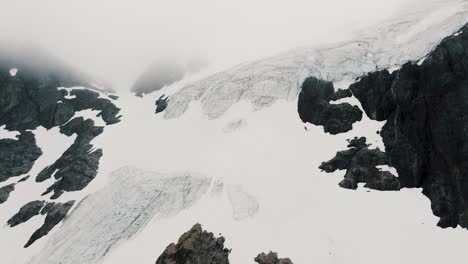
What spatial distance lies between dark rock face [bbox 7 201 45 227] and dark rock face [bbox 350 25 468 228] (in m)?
49.4

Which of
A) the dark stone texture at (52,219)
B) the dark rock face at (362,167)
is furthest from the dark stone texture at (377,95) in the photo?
the dark stone texture at (52,219)

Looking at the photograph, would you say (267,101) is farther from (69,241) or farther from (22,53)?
(22,53)

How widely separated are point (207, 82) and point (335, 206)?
41803 millimetres

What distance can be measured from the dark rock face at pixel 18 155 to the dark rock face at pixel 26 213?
14.0 meters

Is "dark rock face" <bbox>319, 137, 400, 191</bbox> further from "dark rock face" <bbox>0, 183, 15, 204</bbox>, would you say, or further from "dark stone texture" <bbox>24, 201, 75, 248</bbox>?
"dark rock face" <bbox>0, 183, 15, 204</bbox>

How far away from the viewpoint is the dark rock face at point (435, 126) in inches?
1329

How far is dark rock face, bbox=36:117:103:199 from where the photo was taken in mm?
60531

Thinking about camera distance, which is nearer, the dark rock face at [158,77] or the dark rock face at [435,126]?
the dark rock face at [435,126]

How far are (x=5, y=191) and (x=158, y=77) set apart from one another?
4891cm

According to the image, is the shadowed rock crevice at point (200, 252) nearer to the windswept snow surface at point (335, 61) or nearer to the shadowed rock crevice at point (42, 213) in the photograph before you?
the shadowed rock crevice at point (42, 213)

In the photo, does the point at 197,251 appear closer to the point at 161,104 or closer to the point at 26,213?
the point at 26,213

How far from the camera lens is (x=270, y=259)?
32.8 m

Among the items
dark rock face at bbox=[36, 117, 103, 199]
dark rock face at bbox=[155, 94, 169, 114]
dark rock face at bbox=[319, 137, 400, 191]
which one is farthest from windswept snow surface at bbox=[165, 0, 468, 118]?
dark rock face at bbox=[36, 117, 103, 199]

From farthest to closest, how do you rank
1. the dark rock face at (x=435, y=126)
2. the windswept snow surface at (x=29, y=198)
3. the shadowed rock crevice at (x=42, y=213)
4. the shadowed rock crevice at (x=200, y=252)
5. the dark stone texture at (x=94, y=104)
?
the dark stone texture at (x=94, y=104) → the shadowed rock crevice at (x=42, y=213) → the windswept snow surface at (x=29, y=198) → the dark rock face at (x=435, y=126) → the shadowed rock crevice at (x=200, y=252)
